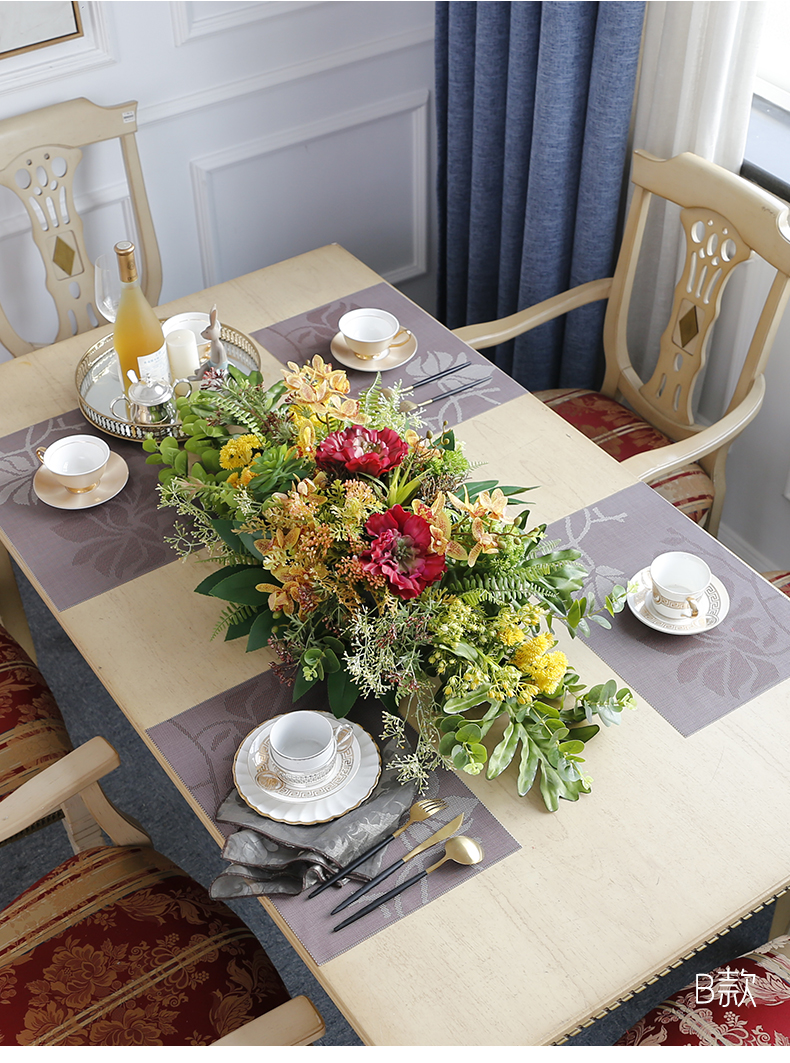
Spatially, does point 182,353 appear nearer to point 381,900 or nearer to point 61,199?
point 61,199

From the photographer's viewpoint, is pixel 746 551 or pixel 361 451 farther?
pixel 746 551

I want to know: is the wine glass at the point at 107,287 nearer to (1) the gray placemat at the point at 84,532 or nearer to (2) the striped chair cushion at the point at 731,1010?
(1) the gray placemat at the point at 84,532

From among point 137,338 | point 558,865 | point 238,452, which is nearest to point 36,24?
point 137,338

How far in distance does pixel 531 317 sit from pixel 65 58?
119 centimetres

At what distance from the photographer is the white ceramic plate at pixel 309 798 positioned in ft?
4.18

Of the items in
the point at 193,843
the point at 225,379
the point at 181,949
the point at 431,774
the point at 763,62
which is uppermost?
the point at 763,62

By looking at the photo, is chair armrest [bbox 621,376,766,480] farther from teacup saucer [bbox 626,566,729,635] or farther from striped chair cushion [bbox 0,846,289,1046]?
striped chair cushion [bbox 0,846,289,1046]

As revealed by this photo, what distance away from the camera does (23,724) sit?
168cm

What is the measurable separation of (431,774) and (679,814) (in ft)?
1.07

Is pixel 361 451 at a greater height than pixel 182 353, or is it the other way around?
pixel 361 451

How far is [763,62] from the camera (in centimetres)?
227

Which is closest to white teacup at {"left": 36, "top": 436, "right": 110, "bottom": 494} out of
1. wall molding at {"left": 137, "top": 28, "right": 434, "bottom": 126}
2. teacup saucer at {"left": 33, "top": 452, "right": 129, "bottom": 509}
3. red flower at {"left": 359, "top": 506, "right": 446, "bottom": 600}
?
teacup saucer at {"left": 33, "top": 452, "right": 129, "bottom": 509}

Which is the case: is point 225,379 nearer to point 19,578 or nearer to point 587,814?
point 587,814

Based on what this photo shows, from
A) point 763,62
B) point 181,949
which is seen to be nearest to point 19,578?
point 181,949
